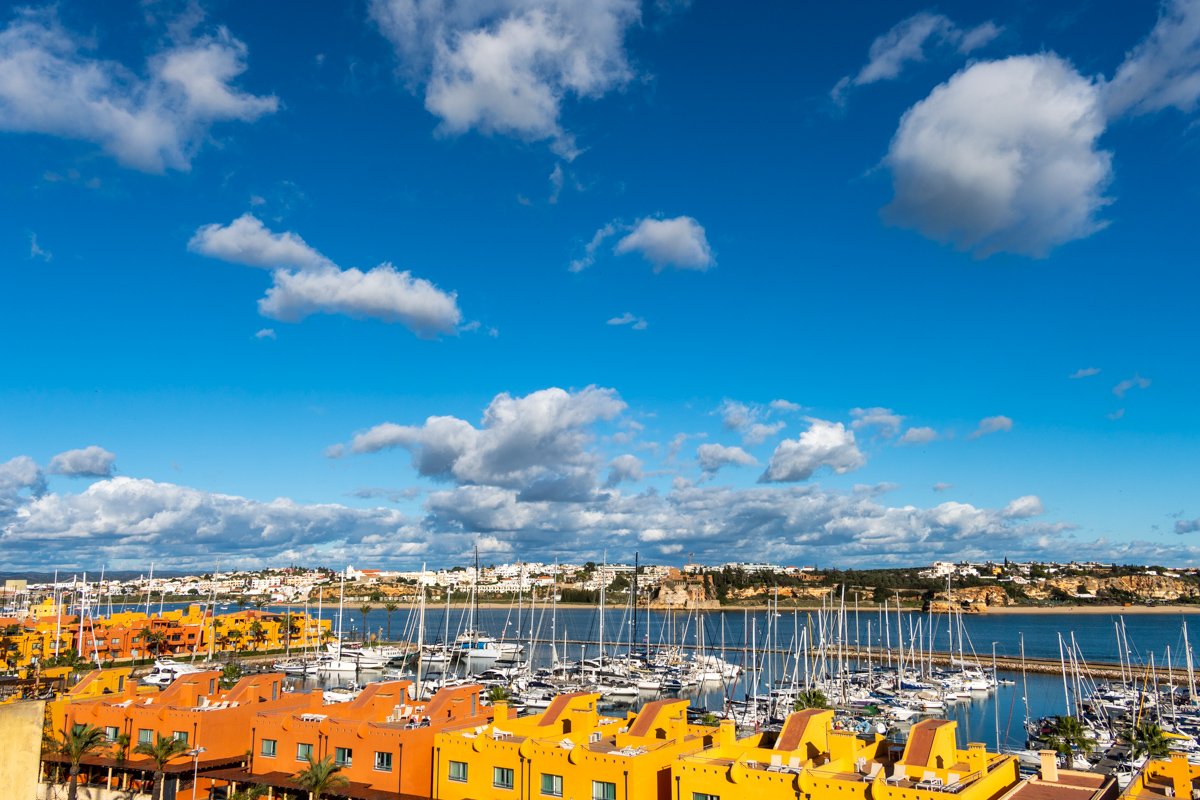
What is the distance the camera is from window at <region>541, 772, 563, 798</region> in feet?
108

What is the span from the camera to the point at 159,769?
133 feet

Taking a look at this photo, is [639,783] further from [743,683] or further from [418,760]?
[743,683]

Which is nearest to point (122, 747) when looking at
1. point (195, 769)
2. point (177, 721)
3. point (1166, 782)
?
point (177, 721)

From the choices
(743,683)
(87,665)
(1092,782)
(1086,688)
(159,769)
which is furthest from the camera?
(743,683)

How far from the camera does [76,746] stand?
136 feet

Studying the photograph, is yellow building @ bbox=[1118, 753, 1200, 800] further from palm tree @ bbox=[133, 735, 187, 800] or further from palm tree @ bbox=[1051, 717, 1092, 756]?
palm tree @ bbox=[133, 735, 187, 800]

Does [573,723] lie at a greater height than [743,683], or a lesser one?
greater

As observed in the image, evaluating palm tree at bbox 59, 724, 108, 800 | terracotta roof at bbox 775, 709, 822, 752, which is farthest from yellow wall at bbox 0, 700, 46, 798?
palm tree at bbox 59, 724, 108, 800

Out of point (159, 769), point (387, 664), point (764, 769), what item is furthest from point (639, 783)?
point (387, 664)

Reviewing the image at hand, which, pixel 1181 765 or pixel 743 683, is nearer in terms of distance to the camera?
pixel 1181 765

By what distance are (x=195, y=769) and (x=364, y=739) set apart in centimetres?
866

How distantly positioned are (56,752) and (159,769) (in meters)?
6.15

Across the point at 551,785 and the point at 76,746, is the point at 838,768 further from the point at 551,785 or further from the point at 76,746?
the point at 76,746

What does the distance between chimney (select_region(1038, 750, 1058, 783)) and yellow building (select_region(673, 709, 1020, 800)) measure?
1099 millimetres
